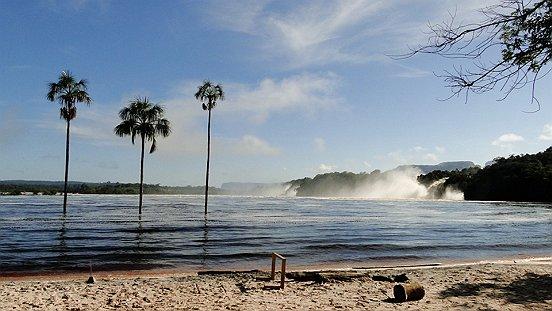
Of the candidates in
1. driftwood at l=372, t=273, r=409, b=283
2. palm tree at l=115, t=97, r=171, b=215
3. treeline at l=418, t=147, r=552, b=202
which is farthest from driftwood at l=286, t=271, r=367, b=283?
treeline at l=418, t=147, r=552, b=202

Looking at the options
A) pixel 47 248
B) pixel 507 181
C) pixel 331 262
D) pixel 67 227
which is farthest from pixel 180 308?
pixel 507 181

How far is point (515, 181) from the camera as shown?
151000 millimetres

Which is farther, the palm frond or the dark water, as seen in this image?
the palm frond

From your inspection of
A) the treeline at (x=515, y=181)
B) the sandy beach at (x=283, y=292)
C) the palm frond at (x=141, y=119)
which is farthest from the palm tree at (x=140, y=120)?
the treeline at (x=515, y=181)

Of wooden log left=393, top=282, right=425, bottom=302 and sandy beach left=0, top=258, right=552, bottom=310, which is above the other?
wooden log left=393, top=282, right=425, bottom=302

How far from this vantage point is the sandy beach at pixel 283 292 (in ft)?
39.1

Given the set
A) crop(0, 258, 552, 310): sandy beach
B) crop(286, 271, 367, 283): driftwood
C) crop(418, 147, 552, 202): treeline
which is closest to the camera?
crop(0, 258, 552, 310): sandy beach

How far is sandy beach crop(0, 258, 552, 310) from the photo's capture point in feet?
39.1

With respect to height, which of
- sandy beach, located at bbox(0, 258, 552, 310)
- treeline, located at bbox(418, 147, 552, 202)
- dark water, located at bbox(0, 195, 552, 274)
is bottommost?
dark water, located at bbox(0, 195, 552, 274)

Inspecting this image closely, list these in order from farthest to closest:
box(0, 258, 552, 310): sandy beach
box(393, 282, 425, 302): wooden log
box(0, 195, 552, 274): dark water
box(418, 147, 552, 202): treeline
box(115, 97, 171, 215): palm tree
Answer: box(418, 147, 552, 202): treeline → box(115, 97, 171, 215): palm tree → box(0, 195, 552, 274): dark water → box(393, 282, 425, 302): wooden log → box(0, 258, 552, 310): sandy beach

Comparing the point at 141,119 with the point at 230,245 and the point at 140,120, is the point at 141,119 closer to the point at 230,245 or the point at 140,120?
the point at 140,120

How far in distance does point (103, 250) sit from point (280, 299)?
1520 centimetres

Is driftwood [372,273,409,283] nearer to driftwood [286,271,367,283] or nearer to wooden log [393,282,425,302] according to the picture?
driftwood [286,271,367,283]

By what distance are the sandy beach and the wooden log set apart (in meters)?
0.24
